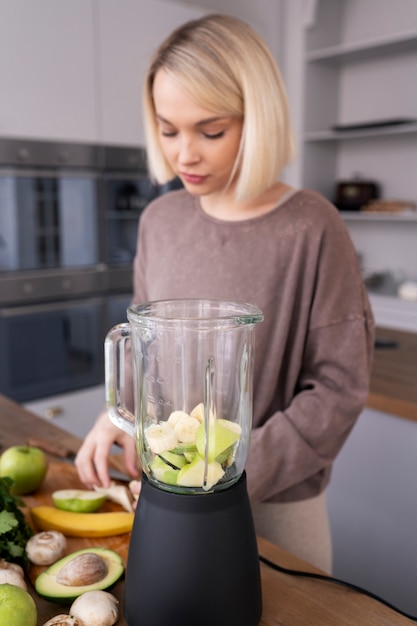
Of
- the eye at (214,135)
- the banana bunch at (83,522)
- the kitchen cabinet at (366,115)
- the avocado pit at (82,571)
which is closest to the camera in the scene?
Result: the avocado pit at (82,571)

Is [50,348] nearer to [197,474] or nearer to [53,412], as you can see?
[53,412]

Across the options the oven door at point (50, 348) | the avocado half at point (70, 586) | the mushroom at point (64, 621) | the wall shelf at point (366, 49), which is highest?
the wall shelf at point (366, 49)

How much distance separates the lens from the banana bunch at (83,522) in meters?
0.75

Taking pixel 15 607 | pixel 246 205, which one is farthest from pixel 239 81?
pixel 15 607

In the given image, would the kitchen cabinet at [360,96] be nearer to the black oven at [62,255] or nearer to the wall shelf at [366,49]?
the wall shelf at [366,49]

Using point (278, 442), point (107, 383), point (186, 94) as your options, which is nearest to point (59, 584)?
point (107, 383)

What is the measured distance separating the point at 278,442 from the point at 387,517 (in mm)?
831

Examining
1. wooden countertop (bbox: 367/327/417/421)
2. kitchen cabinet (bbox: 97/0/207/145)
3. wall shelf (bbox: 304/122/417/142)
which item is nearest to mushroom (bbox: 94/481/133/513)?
wooden countertop (bbox: 367/327/417/421)

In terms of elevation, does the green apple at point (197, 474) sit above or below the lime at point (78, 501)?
above

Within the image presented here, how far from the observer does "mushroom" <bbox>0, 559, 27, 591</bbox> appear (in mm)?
608

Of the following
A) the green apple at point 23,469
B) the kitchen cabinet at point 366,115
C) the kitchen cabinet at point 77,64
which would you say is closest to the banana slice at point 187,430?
the green apple at point 23,469

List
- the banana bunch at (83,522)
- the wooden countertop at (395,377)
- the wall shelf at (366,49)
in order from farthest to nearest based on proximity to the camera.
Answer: the wall shelf at (366,49) → the wooden countertop at (395,377) → the banana bunch at (83,522)

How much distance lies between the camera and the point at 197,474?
548 millimetres

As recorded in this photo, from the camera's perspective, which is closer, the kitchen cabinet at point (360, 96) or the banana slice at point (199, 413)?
the banana slice at point (199, 413)
